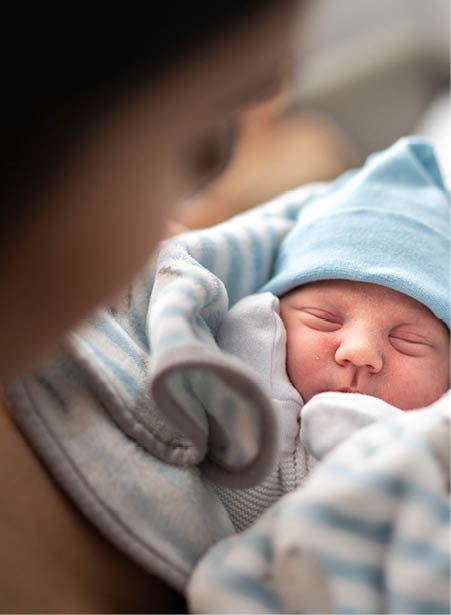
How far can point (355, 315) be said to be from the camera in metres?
0.79

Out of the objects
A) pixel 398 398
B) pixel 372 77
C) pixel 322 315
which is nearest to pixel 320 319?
pixel 322 315

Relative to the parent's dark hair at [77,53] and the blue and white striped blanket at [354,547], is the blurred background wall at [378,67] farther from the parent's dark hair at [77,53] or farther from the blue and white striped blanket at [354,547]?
the parent's dark hair at [77,53]

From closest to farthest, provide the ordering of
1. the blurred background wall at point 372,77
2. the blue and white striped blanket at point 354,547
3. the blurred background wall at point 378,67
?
the blue and white striped blanket at point 354,547 → the blurred background wall at point 372,77 → the blurred background wall at point 378,67

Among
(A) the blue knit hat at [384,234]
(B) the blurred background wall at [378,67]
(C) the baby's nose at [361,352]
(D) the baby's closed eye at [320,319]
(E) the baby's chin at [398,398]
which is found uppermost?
(A) the blue knit hat at [384,234]

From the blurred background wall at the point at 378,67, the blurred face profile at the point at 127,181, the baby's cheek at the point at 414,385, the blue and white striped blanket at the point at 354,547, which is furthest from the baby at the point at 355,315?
the blurred background wall at the point at 378,67

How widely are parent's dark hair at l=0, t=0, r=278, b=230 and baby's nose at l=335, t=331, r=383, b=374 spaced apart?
1.42ft

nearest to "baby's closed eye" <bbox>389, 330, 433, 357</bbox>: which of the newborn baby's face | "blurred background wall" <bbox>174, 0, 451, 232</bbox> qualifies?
the newborn baby's face

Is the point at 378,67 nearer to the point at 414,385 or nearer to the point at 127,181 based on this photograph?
the point at 414,385

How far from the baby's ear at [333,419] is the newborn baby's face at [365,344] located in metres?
0.07

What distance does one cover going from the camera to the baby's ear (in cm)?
66

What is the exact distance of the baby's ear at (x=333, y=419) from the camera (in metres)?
0.66

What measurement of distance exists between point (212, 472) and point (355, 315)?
240 millimetres

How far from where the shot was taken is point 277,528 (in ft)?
1.81

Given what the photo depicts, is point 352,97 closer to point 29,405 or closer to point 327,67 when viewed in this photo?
point 327,67
